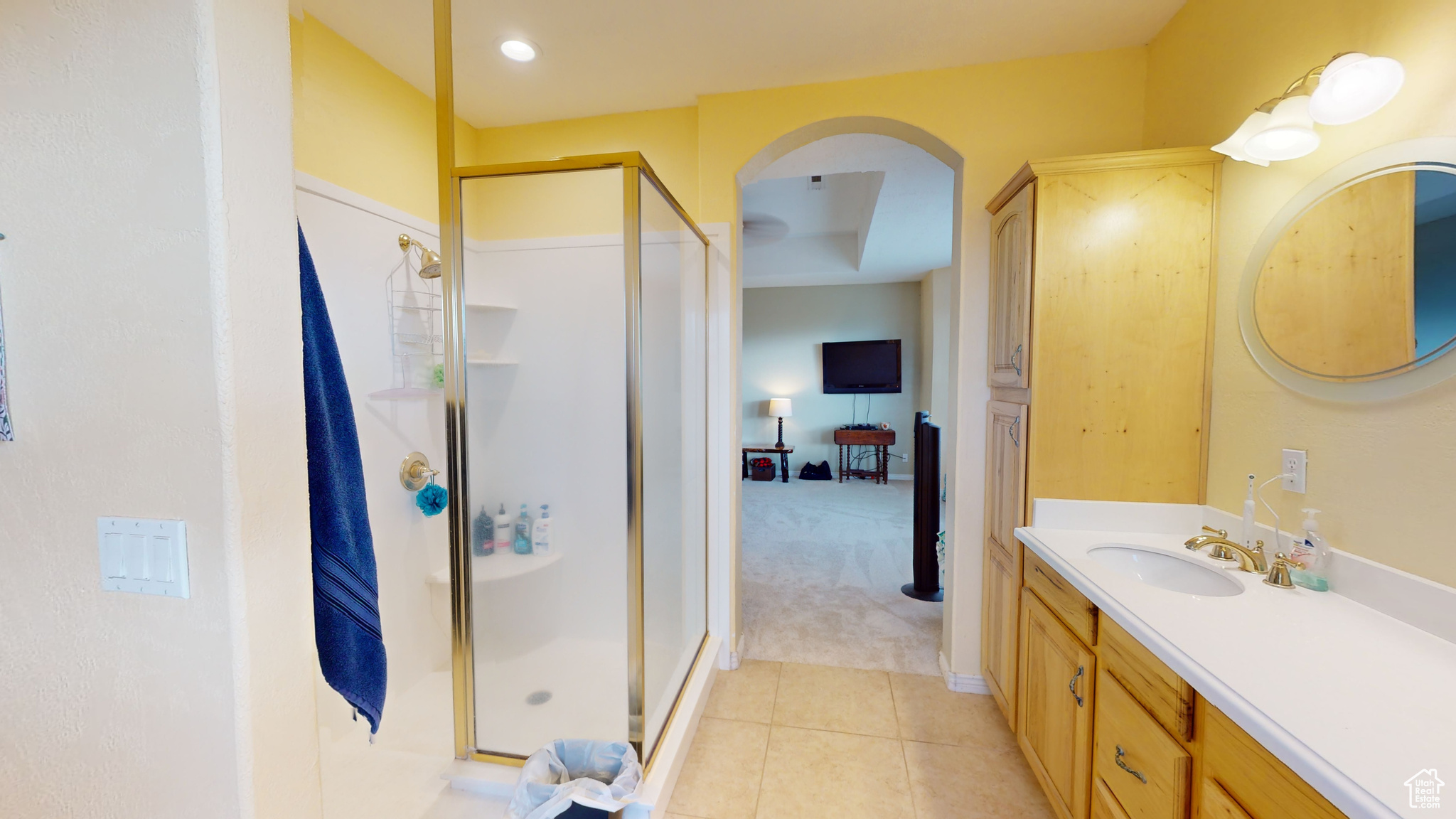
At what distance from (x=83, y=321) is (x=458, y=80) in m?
1.92

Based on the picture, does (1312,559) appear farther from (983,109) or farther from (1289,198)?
(983,109)

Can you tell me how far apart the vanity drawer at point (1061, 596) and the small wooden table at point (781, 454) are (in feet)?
16.2

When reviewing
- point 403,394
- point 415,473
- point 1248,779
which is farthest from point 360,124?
point 1248,779

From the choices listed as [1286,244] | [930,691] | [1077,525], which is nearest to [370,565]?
[1077,525]

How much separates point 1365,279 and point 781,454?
5.79 metres

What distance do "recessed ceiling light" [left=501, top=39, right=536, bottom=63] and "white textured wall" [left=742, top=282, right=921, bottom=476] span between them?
491 cm

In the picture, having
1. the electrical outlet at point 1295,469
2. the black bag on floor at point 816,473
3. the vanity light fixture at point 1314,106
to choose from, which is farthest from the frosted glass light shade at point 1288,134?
the black bag on floor at point 816,473

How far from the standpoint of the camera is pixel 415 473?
1838 millimetres

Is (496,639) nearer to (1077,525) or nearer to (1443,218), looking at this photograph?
(1077,525)

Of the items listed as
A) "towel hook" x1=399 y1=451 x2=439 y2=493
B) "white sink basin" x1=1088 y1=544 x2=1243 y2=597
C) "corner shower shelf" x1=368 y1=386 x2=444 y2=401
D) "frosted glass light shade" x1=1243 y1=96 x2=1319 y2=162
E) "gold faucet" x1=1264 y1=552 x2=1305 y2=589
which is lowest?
"white sink basin" x1=1088 y1=544 x2=1243 y2=597

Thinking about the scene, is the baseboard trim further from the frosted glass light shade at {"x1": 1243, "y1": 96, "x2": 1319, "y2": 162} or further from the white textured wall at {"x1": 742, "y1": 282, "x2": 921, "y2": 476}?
the white textured wall at {"x1": 742, "y1": 282, "x2": 921, "y2": 476}

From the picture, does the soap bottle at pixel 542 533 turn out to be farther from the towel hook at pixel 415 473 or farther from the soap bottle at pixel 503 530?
the towel hook at pixel 415 473

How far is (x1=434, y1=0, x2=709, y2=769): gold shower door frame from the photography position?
4.78 feet

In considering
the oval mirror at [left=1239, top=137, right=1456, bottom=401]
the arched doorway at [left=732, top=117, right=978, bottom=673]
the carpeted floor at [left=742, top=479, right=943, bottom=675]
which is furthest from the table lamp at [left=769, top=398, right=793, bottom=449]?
the oval mirror at [left=1239, top=137, right=1456, bottom=401]
